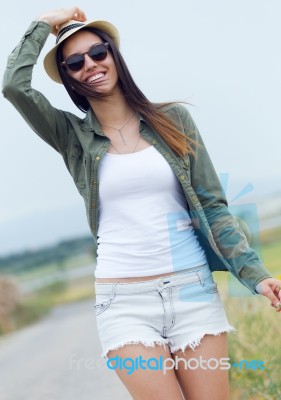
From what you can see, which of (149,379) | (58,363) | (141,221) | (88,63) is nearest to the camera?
(149,379)

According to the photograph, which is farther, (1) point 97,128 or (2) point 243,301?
(2) point 243,301

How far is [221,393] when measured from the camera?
7.71ft

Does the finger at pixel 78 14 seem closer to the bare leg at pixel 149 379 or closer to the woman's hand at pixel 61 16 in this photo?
the woman's hand at pixel 61 16

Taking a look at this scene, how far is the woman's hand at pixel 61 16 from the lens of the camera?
8.26 ft

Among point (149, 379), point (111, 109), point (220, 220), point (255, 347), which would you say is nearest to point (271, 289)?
point (220, 220)

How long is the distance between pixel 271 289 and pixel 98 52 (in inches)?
37.2

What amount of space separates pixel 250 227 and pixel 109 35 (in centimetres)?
85

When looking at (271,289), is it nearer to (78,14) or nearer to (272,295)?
(272,295)

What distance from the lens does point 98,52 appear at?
243 centimetres

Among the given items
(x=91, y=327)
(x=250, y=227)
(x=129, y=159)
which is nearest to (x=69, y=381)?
(x=91, y=327)

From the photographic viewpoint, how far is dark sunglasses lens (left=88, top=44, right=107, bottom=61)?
2.43 m

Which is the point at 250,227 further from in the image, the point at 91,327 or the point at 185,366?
the point at 91,327

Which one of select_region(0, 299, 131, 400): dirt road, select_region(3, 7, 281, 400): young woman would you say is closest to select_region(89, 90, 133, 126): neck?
select_region(3, 7, 281, 400): young woman

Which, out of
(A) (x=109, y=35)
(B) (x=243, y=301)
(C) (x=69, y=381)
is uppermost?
(A) (x=109, y=35)
